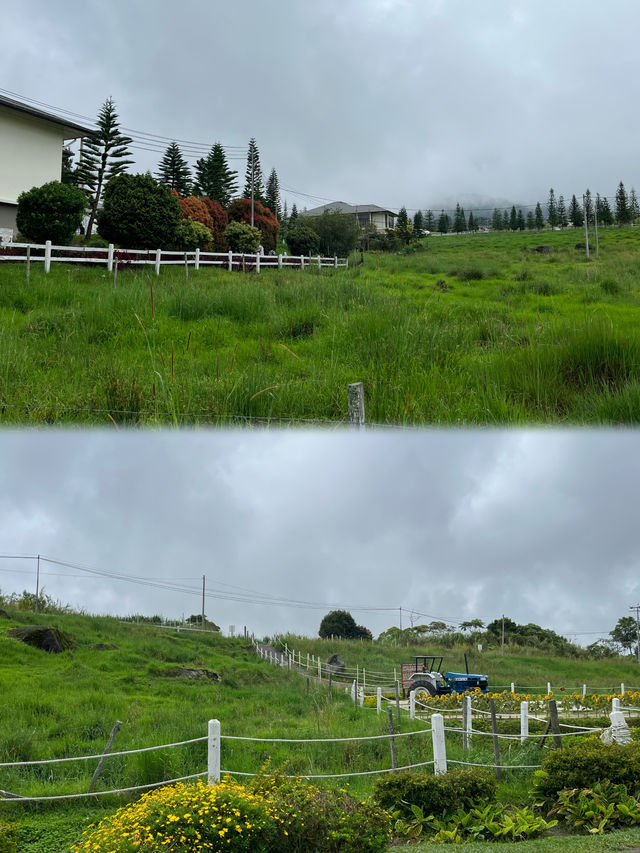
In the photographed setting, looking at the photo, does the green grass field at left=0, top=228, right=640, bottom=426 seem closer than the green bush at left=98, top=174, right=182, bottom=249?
Yes

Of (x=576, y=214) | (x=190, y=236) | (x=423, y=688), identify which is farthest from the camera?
(x=576, y=214)

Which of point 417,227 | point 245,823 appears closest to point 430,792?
point 245,823

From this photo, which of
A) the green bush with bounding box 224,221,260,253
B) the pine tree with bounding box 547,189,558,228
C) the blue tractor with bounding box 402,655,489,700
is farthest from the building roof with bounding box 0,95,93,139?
the pine tree with bounding box 547,189,558,228

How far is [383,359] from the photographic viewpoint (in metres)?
6.64

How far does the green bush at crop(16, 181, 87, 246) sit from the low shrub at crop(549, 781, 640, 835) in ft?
59.8

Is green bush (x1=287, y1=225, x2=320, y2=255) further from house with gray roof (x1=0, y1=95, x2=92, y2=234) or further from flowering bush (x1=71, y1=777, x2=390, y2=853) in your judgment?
flowering bush (x1=71, y1=777, x2=390, y2=853)

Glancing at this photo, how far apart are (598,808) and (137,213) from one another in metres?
17.8

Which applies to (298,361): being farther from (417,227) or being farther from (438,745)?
(417,227)

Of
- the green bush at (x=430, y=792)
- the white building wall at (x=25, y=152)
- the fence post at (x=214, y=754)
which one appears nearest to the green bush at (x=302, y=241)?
the white building wall at (x=25, y=152)

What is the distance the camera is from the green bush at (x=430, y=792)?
23.5ft

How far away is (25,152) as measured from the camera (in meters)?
26.3

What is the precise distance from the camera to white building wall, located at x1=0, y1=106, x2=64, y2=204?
84.0 ft

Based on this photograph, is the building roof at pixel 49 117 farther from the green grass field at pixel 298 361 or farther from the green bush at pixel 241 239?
the green grass field at pixel 298 361

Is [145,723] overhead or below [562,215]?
below
